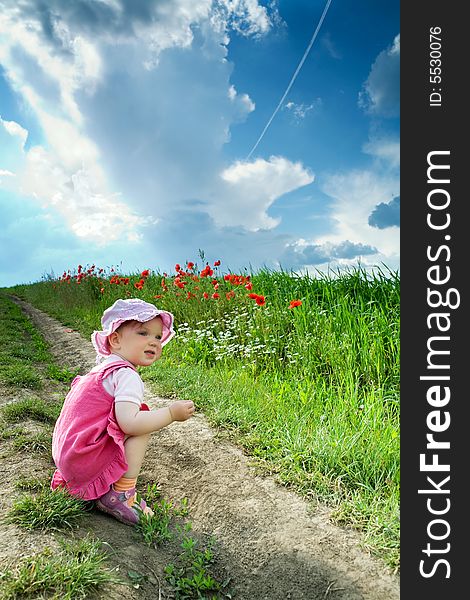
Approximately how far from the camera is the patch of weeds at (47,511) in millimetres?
Answer: 2693

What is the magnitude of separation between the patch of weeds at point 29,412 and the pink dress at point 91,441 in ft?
4.83

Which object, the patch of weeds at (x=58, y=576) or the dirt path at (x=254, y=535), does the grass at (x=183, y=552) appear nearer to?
the dirt path at (x=254, y=535)

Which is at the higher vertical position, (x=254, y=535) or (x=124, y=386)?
(x=124, y=386)

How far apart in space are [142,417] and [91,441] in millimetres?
310

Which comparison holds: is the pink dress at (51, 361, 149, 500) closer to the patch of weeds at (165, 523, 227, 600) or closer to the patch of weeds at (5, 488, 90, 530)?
the patch of weeds at (5, 488, 90, 530)

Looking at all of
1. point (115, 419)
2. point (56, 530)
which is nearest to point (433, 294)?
point (115, 419)

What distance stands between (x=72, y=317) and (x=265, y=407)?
781cm

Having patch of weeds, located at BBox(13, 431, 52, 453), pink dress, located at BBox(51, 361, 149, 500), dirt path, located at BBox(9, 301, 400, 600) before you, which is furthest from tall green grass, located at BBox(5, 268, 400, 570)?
patch of weeds, located at BBox(13, 431, 52, 453)

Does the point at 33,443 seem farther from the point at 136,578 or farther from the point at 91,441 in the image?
the point at 136,578

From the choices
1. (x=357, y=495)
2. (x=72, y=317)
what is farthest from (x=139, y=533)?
(x=72, y=317)

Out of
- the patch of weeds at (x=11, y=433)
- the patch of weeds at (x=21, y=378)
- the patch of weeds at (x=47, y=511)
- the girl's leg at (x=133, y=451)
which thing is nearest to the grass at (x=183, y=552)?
the girl's leg at (x=133, y=451)

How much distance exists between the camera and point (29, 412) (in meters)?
4.39

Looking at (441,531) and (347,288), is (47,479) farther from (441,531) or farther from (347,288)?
(347,288)

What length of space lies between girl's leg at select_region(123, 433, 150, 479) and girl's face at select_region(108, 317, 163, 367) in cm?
40
